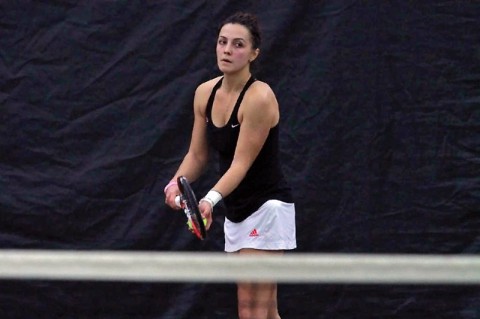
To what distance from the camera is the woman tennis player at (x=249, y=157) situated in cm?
436

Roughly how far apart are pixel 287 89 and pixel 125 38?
740 millimetres

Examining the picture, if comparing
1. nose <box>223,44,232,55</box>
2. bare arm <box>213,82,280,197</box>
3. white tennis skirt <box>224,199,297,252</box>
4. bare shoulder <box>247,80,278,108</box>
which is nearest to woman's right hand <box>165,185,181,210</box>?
bare arm <box>213,82,280,197</box>

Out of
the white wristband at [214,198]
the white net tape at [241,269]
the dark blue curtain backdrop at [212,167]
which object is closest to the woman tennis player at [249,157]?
the white wristband at [214,198]

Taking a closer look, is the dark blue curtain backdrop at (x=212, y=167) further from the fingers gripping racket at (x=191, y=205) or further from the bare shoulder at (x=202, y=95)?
the fingers gripping racket at (x=191, y=205)

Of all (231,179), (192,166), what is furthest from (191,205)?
(192,166)

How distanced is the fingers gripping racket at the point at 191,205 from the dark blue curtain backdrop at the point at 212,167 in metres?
0.72

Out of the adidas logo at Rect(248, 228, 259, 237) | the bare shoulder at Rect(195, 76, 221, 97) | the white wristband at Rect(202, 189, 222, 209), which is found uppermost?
the bare shoulder at Rect(195, 76, 221, 97)

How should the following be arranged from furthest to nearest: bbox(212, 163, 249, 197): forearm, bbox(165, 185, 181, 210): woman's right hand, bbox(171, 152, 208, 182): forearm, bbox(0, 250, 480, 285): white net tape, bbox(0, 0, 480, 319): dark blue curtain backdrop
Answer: bbox(0, 0, 480, 319): dark blue curtain backdrop → bbox(171, 152, 208, 182): forearm → bbox(165, 185, 181, 210): woman's right hand → bbox(212, 163, 249, 197): forearm → bbox(0, 250, 480, 285): white net tape

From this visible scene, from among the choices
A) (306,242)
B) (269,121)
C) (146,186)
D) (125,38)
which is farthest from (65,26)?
(306,242)

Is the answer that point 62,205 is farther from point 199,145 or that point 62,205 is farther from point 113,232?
point 199,145

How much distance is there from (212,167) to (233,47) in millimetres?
777

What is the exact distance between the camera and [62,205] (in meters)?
4.98

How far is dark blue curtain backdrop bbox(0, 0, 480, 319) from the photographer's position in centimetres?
490

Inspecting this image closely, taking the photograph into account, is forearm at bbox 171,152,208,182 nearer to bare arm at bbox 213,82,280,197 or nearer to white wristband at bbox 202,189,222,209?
bare arm at bbox 213,82,280,197
